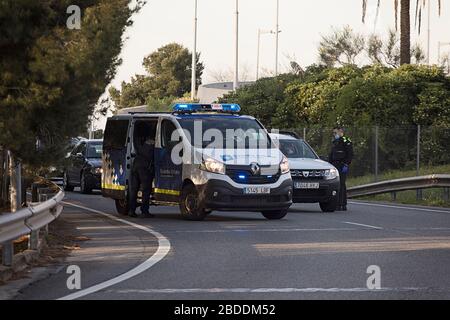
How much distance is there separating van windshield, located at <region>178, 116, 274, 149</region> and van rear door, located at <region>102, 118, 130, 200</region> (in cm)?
167

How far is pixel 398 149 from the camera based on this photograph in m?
34.1

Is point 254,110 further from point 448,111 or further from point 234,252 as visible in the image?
Answer: point 234,252

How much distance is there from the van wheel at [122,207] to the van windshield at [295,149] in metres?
4.26

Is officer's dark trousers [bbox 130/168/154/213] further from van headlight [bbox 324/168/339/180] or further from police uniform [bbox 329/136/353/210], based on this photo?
police uniform [bbox 329/136/353/210]

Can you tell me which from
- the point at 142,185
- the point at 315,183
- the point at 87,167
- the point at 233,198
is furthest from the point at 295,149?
the point at 87,167

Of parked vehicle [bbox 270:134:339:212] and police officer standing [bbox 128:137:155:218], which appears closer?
police officer standing [bbox 128:137:155:218]

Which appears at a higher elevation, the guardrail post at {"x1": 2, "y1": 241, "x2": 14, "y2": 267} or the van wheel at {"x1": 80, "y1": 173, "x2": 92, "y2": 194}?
the guardrail post at {"x1": 2, "y1": 241, "x2": 14, "y2": 267}

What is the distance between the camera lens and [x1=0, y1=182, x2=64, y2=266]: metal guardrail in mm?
10945

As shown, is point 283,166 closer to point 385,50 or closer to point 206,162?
point 206,162

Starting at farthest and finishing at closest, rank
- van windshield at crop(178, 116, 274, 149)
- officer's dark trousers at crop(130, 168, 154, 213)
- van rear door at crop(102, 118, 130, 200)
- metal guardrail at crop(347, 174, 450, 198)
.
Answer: metal guardrail at crop(347, 174, 450, 198), van rear door at crop(102, 118, 130, 200), officer's dark trousers at crop(130, 168, 154, 213), van windshield at crop(178, 116, 274, 149)

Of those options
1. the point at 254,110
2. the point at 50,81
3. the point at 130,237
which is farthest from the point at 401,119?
the point at 50,81

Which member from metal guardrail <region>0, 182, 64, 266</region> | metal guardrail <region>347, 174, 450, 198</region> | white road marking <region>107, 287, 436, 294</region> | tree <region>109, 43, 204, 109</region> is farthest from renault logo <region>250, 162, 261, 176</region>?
tree <region>109, 43, 204, 109</region>

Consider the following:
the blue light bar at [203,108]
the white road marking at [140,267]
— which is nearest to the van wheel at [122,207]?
the blue light bar at [203,108]
